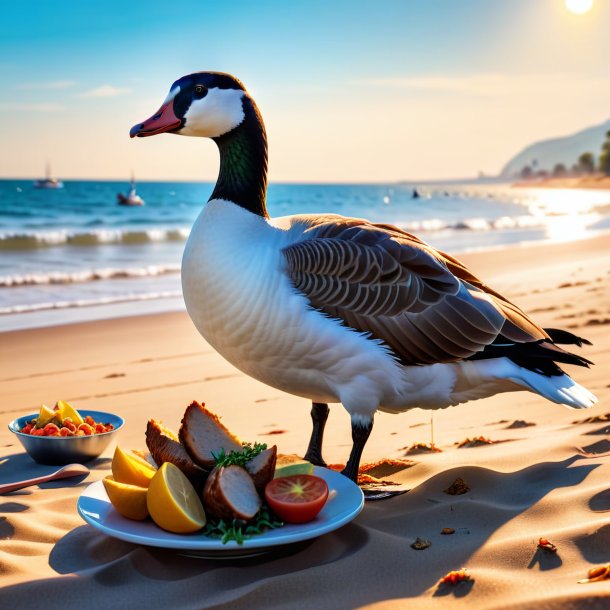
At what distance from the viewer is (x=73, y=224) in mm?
35750

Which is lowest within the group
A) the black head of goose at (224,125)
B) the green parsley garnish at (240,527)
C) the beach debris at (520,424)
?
the beach debris at (520,424)

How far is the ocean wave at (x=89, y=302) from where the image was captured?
12.3 m

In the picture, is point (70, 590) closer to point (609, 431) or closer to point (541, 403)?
point (609, 431)

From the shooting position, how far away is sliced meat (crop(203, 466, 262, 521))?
317 cm

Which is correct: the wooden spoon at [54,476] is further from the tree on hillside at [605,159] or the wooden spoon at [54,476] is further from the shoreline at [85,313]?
the tree on hillside at [605,159]

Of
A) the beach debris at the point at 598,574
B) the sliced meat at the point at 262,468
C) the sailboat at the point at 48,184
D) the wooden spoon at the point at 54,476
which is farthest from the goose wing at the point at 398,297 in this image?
the sailboat at the point at 48,184

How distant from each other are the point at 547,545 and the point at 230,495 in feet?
3.95

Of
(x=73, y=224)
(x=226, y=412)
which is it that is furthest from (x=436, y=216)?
(x=226, y=412)

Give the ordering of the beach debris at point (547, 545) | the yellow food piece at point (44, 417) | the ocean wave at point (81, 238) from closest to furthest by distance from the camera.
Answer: the beach debris at point (547, 545) → the yellow food piece at point (44, 417) → the ocean wave at point (81, 238)

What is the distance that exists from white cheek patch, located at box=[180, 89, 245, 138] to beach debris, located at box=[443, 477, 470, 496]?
2163 mm

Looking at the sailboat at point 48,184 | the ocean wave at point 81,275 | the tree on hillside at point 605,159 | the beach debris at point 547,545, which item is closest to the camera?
the beach debris at point 547,545

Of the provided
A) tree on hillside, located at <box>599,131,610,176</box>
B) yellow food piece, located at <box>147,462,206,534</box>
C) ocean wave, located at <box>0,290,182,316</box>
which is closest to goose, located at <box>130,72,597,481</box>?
yellow food piece, located at <box>147,462,206,534</box>

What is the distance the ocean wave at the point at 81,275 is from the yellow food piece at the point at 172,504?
507 inches

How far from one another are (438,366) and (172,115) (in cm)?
191
